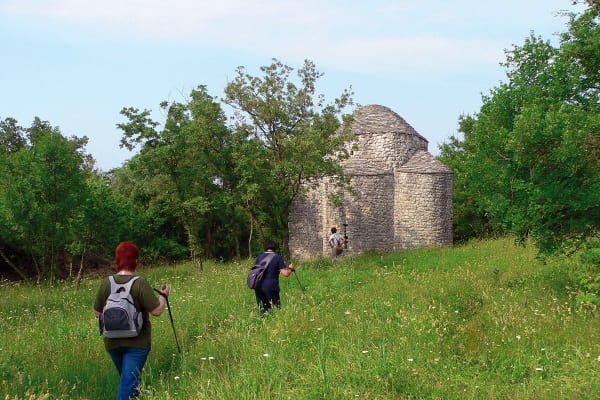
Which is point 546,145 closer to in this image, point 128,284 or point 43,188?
point 128,284

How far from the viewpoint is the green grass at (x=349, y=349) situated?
4984mm

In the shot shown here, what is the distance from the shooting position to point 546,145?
9.65 m

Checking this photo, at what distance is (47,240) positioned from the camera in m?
18.6

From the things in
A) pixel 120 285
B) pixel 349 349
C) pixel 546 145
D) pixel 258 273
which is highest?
pixel 546 145

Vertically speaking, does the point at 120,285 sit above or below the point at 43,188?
below

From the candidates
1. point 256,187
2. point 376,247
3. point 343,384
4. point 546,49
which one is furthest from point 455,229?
point 343,384

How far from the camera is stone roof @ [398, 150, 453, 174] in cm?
2767

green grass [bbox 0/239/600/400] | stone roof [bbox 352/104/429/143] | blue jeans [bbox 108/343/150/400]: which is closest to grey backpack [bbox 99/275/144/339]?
blue jeans [bbox 108/343/150/400]

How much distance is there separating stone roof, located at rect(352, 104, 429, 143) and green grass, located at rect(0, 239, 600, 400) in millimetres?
20047

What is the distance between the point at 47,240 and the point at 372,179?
1683 centimetres

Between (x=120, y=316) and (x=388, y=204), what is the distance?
24267 millimetres

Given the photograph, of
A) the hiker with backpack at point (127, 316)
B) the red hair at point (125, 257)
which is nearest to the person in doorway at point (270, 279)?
the hiker with backpack at point (127, 316)

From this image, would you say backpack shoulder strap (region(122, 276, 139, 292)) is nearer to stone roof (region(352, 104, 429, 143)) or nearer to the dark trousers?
the dark trousers

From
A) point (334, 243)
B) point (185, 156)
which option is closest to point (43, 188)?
point (185, 156)
